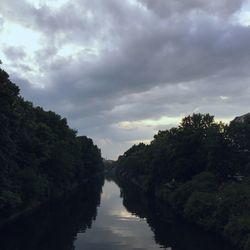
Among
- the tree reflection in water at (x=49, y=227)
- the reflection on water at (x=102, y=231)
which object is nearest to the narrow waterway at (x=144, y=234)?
the reflection on water at (x=102, y=231)

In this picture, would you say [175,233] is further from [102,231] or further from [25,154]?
[25,154]

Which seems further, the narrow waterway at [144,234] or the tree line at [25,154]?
the tree line at [25,154]

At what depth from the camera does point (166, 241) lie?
46750 mm

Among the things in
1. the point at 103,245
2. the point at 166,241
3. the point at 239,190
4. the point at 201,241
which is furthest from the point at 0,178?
the point at 239,190

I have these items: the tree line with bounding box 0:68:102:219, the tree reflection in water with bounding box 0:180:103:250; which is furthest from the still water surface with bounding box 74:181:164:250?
the tree line with bounding box 0:68:102:219

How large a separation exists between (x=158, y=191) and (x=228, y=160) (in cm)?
3041

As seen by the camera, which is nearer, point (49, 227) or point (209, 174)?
point (49, 227)

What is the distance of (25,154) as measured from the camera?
226 ft

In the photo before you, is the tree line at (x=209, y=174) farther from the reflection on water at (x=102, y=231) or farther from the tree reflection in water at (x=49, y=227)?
the tree reflection in water at (x=49, y=227)

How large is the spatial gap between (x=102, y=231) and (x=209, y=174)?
20.6 m

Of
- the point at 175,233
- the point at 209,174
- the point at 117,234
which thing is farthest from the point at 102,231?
the point at 209,174

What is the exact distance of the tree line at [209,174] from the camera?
4753cm

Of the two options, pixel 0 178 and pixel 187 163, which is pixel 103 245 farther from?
pixel 187 163

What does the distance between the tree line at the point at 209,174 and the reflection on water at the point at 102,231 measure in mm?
2188
